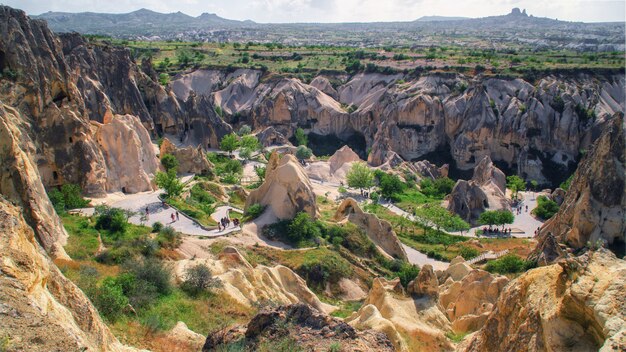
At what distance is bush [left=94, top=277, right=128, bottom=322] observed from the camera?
1609 cm

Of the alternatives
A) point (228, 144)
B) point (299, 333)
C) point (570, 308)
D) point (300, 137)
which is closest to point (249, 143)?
point (228, 144)

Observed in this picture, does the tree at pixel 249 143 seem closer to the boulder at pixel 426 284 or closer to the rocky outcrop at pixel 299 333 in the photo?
the boulder at pixel 426 284

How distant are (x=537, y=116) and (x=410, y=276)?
187ft

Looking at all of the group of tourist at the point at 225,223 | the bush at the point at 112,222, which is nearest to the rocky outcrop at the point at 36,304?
the bush at the point at 112,222

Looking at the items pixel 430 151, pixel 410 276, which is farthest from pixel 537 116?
pixel 410 276

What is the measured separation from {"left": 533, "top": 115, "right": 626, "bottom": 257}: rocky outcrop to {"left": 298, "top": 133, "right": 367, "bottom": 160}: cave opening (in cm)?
4832

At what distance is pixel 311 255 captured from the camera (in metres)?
31.5

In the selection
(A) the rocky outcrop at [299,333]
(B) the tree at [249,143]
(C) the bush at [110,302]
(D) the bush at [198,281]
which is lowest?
(B) the tree at [249,143]

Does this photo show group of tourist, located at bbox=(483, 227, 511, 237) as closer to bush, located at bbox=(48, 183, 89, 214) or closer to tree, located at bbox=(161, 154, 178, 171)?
tree, located at bbox=(161, 154, 178, 171)

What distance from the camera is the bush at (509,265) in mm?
33325

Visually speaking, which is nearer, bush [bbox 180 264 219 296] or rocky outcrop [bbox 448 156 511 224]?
bush [bbox 180 264 219 296]

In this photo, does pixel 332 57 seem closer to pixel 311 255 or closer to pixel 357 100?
pixel 357 100

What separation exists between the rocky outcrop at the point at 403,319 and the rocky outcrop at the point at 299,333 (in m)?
3.29

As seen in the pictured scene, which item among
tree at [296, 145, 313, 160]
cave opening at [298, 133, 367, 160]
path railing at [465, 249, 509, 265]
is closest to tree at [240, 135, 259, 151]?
tree at [296, 145, 313, 160]
